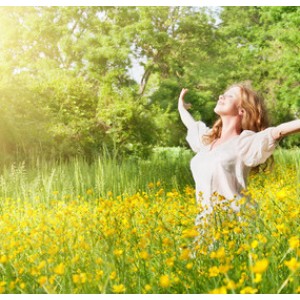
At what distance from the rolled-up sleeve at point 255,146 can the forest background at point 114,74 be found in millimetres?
1695

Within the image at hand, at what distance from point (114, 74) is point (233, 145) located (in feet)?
7.58

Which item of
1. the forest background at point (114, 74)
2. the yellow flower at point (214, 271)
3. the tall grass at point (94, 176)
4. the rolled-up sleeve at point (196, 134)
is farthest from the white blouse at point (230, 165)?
the forest background at point (114, 74)

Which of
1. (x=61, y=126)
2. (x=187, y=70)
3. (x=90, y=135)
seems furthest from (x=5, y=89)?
(x=187, y=70)

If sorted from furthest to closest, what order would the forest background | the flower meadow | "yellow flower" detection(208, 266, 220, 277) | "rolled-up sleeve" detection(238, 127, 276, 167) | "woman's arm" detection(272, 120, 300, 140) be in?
the forest background, "rolled-up sleeve" detection(238, 127, 276, 167), "woman's arm" detection(272, 120, 300, 140), the flower meadow, "yellow flower" detection(208, 266, 220, 277)

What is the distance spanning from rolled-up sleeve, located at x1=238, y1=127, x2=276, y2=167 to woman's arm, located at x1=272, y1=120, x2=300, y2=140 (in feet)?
0.14

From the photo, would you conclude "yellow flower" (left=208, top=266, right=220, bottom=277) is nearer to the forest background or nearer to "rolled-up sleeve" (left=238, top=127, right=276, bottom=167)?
"rolled-up sleeve" (left=238, top=127, right=276, bottom=167)

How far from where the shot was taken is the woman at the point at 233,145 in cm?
278

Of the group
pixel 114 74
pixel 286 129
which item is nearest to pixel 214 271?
pixel 286 129

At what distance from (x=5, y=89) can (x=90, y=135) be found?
3.36 feet

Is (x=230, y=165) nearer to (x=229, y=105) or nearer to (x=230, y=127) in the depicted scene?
(x=230, y=127)

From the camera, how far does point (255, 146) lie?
280 centimetres

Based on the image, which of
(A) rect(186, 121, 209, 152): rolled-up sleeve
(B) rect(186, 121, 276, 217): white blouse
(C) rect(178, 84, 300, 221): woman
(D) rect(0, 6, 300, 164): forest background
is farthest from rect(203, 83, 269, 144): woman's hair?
(D) rect(0, 6, 300, 164): forest background

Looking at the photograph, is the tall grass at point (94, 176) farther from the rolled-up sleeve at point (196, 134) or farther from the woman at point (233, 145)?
the woman at point (233, 145)

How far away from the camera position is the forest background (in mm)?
4430
